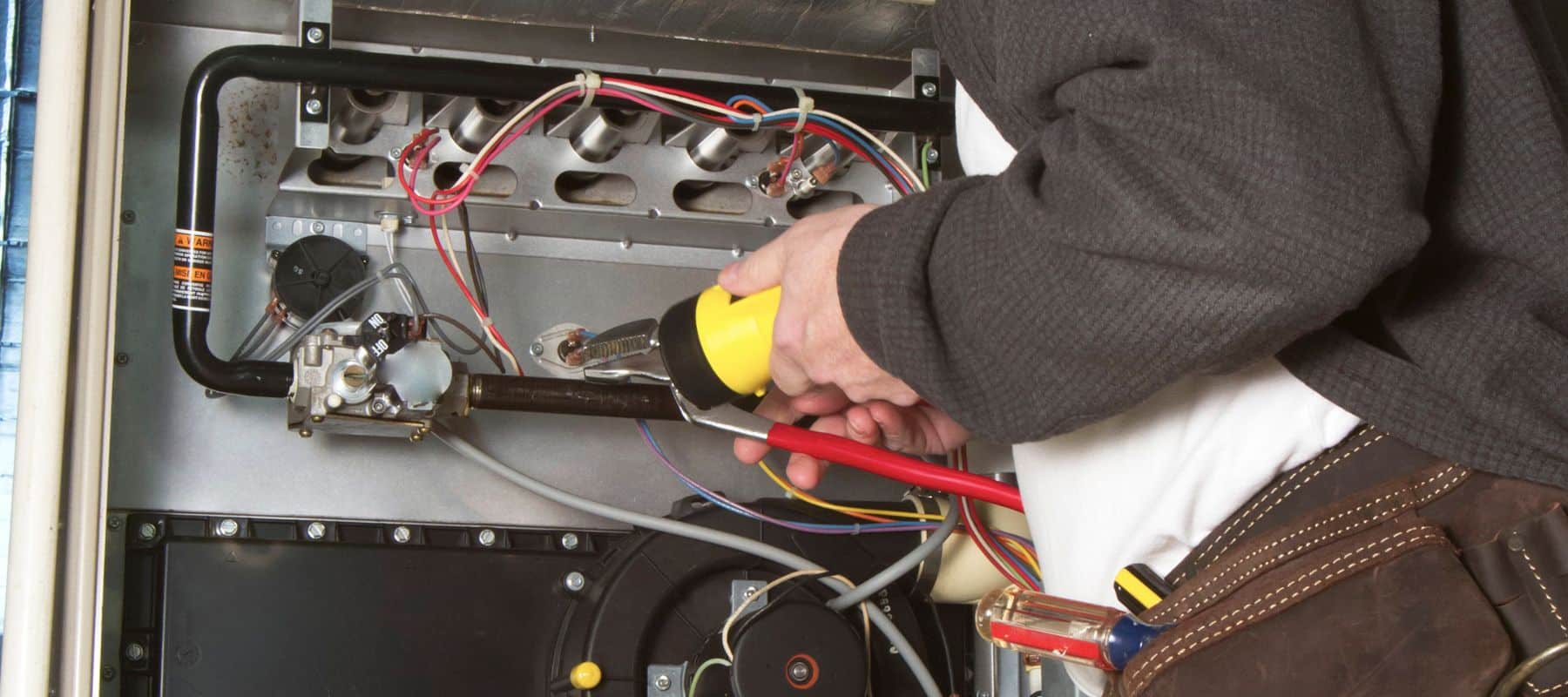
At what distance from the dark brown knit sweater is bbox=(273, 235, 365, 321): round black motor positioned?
61 cm

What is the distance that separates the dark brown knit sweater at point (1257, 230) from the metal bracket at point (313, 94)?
0.55 m

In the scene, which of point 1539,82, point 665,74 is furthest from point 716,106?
point 1539,82

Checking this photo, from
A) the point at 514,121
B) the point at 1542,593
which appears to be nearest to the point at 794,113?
the point at 514,121

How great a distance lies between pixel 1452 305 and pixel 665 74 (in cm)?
85

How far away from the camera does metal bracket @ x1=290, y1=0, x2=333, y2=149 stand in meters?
1.15

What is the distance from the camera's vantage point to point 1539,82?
736 millimetres

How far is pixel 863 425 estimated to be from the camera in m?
1.21

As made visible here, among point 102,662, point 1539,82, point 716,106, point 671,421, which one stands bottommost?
point 102,662

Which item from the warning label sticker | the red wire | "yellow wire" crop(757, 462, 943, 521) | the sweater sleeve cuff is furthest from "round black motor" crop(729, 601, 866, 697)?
the warning label sticker

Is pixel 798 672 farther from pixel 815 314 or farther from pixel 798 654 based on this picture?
pixel 815 314

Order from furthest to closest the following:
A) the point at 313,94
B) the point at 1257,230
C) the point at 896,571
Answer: the point at 896,571
the point at 313,94
the point at 1257,230

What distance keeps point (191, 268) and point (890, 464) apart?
24.5 inches

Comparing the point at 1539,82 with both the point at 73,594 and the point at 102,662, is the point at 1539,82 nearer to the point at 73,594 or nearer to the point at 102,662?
the point at 73,594

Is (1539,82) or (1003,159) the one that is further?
(1003,159)
